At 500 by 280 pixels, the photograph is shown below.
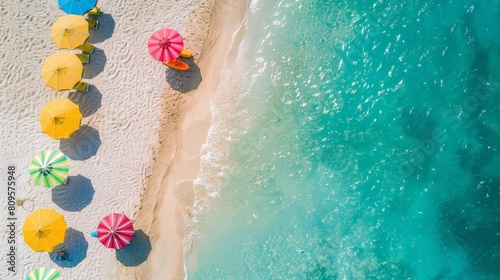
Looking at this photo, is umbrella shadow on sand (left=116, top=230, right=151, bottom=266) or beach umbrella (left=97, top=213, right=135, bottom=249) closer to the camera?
beach umbrella (left=97, top=213, right=135, bottom=249)

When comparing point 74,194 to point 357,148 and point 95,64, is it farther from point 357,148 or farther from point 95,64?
point 357,148

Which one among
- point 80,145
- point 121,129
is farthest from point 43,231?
point 121,129

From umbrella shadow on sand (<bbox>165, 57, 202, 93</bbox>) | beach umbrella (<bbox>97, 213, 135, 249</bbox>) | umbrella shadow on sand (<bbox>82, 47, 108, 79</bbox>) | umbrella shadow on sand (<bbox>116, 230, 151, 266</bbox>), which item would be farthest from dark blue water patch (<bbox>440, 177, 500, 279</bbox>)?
umbrella shadow on sand (<bbox>82, 47, 108, 79</bbox>)

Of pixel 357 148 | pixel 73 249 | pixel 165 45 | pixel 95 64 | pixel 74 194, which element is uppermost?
pixel 165 45

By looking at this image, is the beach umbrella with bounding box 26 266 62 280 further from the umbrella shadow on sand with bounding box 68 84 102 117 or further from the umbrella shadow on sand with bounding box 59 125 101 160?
the umbrella shadow on sand with bounding box 68 84 102 117

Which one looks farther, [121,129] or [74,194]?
[121,129]

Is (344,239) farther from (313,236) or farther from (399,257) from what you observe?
(399,257)

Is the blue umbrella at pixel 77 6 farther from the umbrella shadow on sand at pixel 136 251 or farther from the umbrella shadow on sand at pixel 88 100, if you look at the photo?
the umbrella shadow on sand at pixel 136 251
